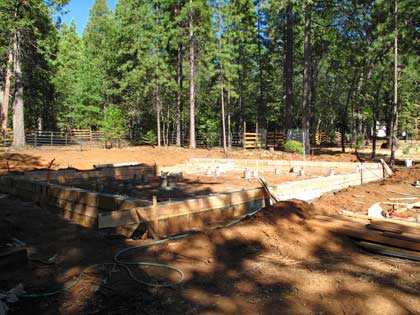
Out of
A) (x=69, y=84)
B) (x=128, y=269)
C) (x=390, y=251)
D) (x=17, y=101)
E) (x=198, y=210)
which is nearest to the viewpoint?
(x=128, y=269)

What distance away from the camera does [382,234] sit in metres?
4.70

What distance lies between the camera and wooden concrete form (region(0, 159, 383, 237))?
507 centimetres

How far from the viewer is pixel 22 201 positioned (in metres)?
7.95

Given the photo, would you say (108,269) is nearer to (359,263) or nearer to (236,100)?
(359,263)

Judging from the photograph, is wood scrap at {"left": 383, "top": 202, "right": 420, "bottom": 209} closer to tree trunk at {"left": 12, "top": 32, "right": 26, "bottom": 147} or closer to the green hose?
the green hose

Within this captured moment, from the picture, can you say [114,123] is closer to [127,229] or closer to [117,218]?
[127,229]

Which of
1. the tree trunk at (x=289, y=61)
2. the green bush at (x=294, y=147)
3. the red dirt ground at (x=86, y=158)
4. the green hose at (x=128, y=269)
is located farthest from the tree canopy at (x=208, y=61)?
the green hose at (x=128, y=269)

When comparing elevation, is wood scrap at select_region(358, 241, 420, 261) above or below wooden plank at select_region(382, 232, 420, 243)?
below

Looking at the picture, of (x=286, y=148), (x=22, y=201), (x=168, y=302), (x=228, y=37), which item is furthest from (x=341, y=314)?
(x=228, y=37)

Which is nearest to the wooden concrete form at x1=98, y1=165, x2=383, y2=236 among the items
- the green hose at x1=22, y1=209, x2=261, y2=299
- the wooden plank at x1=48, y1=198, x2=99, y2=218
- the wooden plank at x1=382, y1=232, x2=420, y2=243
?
the green hose at x1=22, y1=209, x2=261, y2=299

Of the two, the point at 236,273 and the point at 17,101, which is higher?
the point at 17,101

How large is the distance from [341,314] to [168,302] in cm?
141

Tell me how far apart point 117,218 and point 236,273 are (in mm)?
1987

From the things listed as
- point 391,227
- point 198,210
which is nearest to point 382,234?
point 391,227
